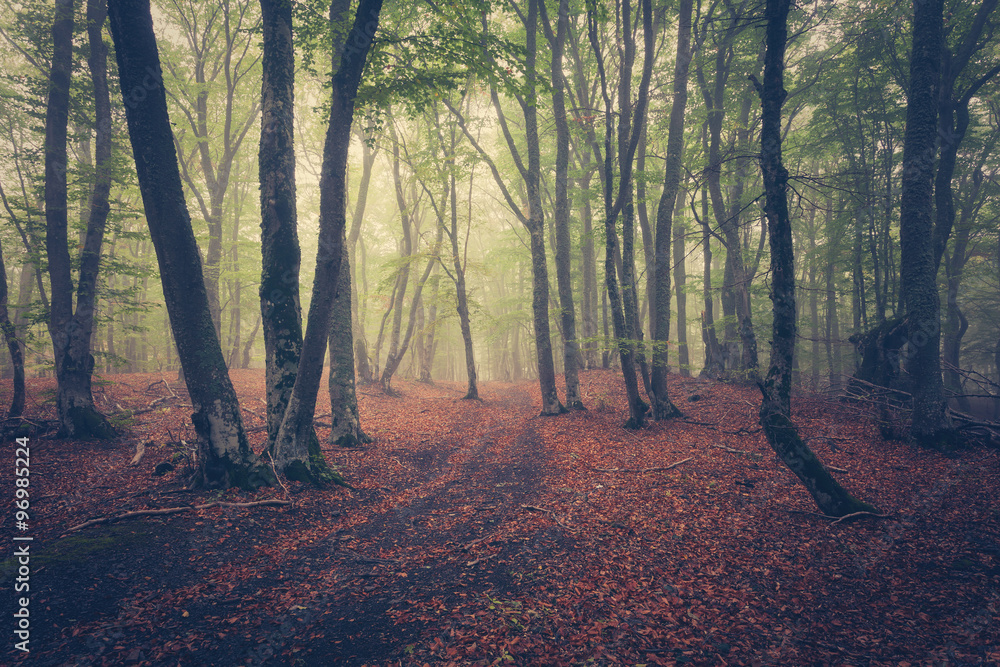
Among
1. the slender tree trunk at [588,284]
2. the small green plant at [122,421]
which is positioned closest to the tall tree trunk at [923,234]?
the slender tree trunk at [588,284]

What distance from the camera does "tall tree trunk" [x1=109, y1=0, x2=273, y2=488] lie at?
18.1 ft

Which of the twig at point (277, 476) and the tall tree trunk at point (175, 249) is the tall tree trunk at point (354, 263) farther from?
A: the tall tree trunk at point (175, 249)

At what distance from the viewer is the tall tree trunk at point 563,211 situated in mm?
12296

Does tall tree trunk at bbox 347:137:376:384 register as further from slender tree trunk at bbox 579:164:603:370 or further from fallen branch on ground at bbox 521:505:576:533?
fallen branch on ground at bbox 521:505:576:533

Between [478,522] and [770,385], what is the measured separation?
5.02m

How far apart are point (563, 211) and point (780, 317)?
28.4 ft

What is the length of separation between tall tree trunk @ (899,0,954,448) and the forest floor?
83 centimetres

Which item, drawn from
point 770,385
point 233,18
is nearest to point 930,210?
point 770,385

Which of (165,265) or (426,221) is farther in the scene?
(426,221)

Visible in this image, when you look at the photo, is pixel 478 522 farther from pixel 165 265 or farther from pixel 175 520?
pixel 165 265

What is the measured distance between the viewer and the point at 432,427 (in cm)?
1348

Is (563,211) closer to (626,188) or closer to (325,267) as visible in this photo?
(626,188)

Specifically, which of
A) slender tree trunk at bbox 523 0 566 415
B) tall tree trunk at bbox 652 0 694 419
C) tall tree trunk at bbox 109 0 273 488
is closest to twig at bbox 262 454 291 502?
tall tree trunk at bbox 109 0 273 488

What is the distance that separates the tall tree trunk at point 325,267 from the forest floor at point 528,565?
87 centimetres
